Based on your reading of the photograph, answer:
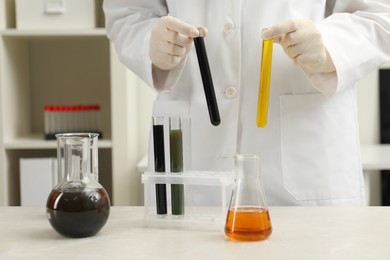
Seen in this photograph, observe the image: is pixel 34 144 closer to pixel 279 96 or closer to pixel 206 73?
pixel 279 96

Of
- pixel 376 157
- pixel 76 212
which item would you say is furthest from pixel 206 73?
pixel 376 157

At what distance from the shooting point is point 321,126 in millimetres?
1339

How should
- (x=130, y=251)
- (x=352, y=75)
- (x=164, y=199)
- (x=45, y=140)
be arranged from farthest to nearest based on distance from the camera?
1. (x=45, y=140)
2. (x=352, y=75)
3. (x=164, y=199)
4. (x=130, y=251)

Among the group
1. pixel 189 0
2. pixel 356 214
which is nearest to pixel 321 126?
pixel 356 214

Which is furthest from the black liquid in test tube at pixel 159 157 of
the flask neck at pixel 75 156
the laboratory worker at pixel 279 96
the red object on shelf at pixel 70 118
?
the red object on shelf at pixel 70 118

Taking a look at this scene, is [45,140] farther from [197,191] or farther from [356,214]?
[356,214]

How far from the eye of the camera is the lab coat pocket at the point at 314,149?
4.35 ft

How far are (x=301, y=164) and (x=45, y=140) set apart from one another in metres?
1.37

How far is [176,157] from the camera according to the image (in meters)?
1.07

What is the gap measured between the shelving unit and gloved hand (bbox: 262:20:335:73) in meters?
1.27

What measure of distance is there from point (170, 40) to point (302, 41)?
0.24 metres

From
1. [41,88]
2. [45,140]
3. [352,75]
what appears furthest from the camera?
[41,88]

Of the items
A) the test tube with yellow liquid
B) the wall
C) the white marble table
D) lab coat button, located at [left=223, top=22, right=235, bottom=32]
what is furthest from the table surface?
the wall

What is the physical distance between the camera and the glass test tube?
1.06 m
